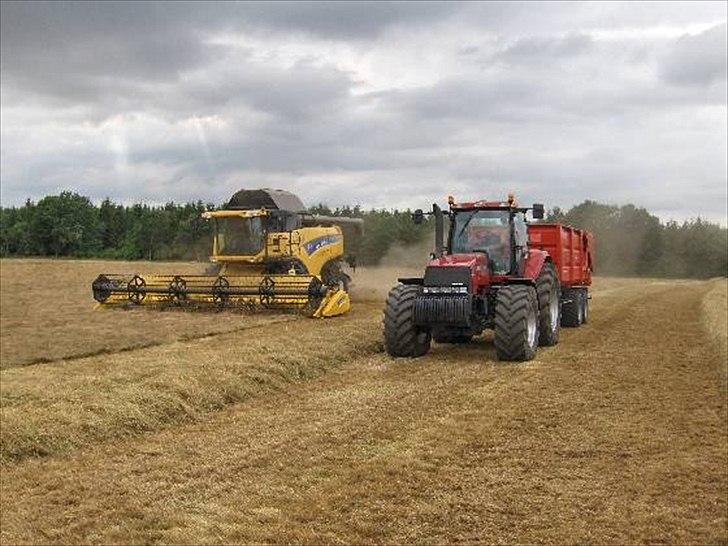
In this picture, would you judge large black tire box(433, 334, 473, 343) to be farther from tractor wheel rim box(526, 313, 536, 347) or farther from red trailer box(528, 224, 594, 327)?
red trailer box(528, 224, 594, 327)

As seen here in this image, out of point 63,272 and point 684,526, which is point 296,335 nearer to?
point 684,526

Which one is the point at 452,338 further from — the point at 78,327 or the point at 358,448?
the point at 78,327

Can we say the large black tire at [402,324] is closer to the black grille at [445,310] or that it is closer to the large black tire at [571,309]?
the black grille at [445,310]

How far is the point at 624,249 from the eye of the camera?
65.8m

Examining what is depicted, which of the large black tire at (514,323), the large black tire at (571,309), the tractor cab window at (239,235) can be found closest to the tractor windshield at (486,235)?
the large black tire at (514,323)

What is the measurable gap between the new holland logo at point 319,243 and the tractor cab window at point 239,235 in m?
1.31

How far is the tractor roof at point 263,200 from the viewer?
22.2 m

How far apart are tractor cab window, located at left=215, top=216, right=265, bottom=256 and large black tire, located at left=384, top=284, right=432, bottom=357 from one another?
903 cm

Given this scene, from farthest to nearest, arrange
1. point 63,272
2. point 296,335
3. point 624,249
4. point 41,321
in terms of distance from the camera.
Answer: point 624,249, point 63,272, point 41,321, point 296,335

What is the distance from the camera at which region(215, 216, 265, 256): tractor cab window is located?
70.3 feet

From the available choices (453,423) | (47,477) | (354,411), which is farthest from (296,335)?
(47,477)

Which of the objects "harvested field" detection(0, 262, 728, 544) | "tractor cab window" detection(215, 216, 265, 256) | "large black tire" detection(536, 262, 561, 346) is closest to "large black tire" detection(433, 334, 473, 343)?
"harvested field" detection(0, 262, 728, 544)

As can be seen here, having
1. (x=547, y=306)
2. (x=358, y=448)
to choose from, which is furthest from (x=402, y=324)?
(x=358, y=448)

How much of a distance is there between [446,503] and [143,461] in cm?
312
